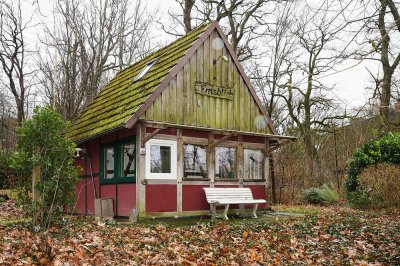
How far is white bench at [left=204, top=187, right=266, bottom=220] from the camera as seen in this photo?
39.1 ft

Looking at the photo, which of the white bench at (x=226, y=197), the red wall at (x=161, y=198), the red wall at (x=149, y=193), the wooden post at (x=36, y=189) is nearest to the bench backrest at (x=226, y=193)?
the white bench at (x=226, y=197)

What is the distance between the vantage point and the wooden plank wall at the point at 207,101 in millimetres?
12312

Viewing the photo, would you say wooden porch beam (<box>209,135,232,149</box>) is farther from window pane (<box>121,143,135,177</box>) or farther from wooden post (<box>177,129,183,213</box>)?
window pane (<box>121,143,135,177</box>)

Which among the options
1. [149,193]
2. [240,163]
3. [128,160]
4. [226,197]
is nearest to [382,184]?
[240,163]

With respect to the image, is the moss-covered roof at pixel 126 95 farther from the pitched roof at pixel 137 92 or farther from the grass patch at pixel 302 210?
the grass patch at pixel 302 210

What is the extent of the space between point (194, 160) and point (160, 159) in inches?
49.9

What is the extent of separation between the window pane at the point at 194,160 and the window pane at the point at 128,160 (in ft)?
5.04

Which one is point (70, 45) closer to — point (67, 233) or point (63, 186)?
point (63, 186)

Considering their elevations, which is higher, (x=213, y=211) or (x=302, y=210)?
(x=213, y=211)

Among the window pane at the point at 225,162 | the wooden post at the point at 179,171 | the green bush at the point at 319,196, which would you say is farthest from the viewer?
the green bush at the point at 319,196

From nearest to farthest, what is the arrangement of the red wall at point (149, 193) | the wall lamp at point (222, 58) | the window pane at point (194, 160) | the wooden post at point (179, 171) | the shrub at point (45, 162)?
the shrub at point (45, 162)
the red wall at point (149, 193)
the wooden post at point (179, 171)
the window pane at point (194, 160)
the wall lamp at point (222, 58)

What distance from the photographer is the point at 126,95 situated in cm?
1373

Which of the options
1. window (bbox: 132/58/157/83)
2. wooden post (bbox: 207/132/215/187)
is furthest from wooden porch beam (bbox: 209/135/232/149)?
window (bbox: 132/58/157/83)

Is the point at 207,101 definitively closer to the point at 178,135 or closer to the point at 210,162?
the point at 178,135
